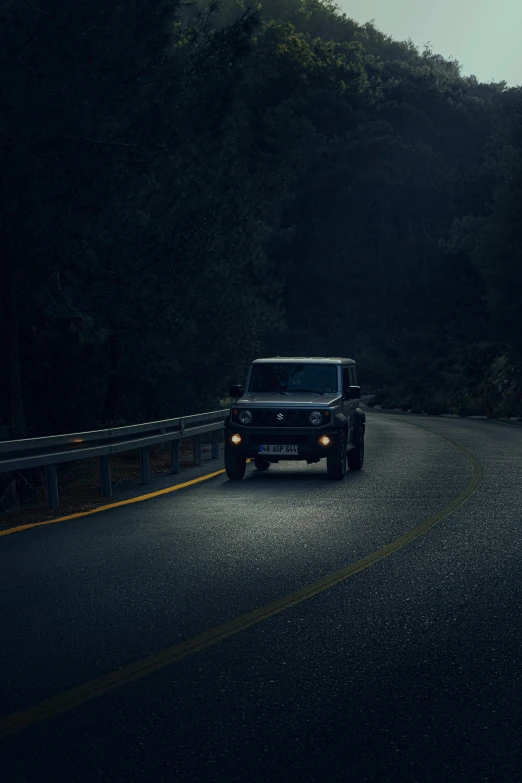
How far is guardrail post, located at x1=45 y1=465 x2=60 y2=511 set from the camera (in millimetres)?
13801

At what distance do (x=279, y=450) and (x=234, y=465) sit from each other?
0.75 meters

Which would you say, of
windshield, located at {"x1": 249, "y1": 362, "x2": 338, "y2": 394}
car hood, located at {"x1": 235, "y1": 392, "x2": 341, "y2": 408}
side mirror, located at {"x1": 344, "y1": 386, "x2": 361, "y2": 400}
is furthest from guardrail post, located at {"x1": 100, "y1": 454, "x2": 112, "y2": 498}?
side mirror, located at {"x1": 344, "y1": 386, "x2": 361, "y2": 400}

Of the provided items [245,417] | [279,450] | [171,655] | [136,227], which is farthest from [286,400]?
[171,655]

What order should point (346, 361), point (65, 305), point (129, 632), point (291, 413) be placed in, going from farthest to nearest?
point (65, 305) < point (346, 361) < point (291, 413) < point (129, 632)

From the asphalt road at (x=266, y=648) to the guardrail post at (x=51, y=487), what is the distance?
112cm

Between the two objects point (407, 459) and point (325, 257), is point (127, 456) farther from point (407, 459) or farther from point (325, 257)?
point (325, 257)

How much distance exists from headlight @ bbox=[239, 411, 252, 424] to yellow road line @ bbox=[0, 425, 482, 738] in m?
6.86

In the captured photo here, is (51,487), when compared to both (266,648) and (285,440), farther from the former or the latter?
(266,648)

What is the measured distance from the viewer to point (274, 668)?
6.14 m

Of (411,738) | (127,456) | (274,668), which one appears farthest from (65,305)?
(411,738)

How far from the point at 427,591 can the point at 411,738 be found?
3.53 metres

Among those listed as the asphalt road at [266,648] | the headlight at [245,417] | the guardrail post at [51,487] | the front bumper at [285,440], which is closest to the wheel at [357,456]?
the front bumper at [285,440]

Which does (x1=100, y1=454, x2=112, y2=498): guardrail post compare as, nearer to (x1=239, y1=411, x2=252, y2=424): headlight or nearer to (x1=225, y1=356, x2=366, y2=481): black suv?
(x1=225, y1=356, x2=366, y2=481): black suv

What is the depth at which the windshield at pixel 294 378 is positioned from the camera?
18.3m
